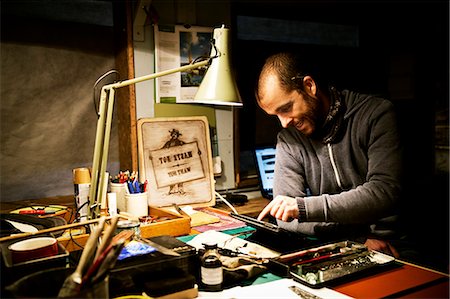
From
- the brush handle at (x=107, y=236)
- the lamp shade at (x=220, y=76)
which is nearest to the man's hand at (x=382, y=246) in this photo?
the lamp shade at (x=220, y=76)

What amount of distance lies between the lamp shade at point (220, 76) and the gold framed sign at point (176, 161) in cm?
58

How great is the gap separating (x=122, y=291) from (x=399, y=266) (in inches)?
33.9

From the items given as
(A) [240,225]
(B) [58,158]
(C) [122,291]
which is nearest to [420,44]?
(A) [240,225]

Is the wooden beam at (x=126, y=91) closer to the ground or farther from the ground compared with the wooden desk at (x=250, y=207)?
farther from the ground

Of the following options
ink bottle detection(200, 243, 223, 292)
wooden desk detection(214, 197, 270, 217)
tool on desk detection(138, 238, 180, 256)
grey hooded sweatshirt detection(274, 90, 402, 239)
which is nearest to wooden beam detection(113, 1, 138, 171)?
wooden desk detection(214, 197, 270, 217)

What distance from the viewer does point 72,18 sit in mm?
2359

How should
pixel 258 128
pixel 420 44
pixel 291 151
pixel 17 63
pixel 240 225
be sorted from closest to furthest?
pixel 240 225
pixel 291 151
pixel 17 63
pixel 258 128
pixel 420 44

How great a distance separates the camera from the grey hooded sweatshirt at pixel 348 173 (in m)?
1.72

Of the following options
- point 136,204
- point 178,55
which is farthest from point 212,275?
point 178,55

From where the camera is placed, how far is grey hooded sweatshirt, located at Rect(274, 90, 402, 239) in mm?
1718

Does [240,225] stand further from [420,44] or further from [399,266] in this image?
[420,44]

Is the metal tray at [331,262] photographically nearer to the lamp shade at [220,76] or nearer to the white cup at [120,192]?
the lamp shade at [220,76]

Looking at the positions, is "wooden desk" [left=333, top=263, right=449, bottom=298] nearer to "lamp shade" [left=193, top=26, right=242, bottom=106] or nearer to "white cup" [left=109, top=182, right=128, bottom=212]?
"lamp shade" [left=193, top=26, right=242, bottom=106]

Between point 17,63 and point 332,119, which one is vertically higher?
point 17,63
